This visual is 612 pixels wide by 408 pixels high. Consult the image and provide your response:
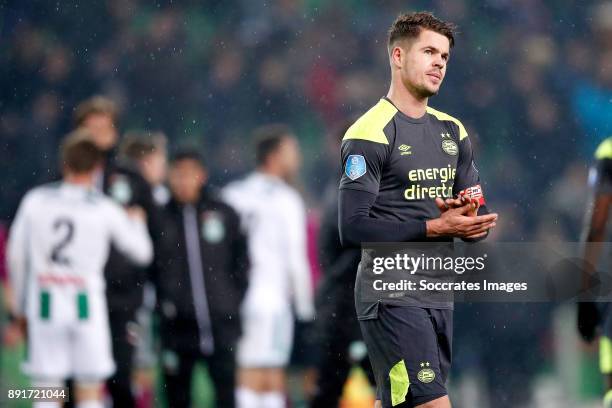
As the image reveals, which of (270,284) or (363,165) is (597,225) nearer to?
(363,165)

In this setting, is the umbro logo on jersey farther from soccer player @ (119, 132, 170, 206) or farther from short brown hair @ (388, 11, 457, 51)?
soccer player @ (119, 132, 170, 206)

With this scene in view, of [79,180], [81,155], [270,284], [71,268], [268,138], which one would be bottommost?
[270,284]

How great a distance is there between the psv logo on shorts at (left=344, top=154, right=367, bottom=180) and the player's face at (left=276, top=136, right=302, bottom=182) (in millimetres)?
2896

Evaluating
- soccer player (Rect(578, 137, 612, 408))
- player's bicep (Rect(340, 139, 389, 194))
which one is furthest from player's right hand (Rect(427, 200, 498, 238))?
soccer player (Rect(578, 137, 612, 408))

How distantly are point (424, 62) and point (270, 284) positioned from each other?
2896 mm

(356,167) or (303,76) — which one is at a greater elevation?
(303,76)

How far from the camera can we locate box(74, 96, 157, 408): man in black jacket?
6.48 metres

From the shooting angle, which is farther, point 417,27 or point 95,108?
point 95,108

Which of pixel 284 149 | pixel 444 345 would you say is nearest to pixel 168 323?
pixel 284 149

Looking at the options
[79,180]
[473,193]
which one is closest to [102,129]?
[79,180]

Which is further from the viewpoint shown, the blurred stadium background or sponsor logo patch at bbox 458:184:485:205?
the blurred stadium background

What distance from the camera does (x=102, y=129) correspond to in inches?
264

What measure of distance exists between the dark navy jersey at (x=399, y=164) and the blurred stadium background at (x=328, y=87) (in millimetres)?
2846

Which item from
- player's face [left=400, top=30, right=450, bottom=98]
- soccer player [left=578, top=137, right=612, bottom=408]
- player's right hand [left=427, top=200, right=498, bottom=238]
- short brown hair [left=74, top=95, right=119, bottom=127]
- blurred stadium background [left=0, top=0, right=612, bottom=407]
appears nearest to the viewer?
player's right hand [left=427, top=200, right=498, bottom=238]
